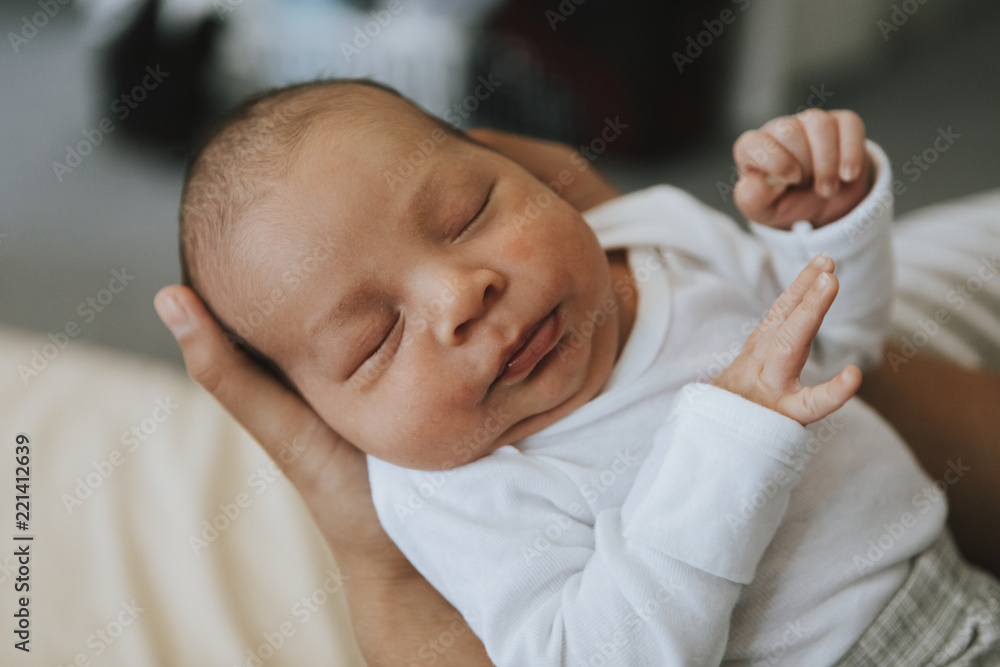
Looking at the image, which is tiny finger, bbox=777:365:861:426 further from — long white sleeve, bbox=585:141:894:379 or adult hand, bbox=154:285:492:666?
adult hand, bbox=154:285:492:666

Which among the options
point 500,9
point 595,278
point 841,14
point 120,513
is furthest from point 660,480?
point 841,14

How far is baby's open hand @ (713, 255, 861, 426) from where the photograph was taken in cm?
70

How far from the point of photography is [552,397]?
0.86 meters

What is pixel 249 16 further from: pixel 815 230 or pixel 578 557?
pixel 578 557

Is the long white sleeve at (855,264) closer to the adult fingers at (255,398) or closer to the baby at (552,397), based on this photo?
the baby at (552,397)

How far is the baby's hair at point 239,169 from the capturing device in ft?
2.75

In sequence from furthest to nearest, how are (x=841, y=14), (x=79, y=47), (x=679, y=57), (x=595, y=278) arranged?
1. (x=841, y=14)
2. (x=679, y=57)
3. (x=79, y=47)
4. (x=595, y=278)

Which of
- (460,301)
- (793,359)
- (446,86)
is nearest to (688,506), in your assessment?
(793,359)

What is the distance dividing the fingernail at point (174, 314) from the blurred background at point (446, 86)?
0.84m

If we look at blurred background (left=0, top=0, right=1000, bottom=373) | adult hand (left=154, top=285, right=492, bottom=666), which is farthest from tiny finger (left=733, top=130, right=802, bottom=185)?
blurred background (left=0, top=0, right=1000, bottom=373)

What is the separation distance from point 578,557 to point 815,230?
21.3 inches

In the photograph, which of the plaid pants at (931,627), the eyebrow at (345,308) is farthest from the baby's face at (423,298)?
the plaid pants at (931,627)

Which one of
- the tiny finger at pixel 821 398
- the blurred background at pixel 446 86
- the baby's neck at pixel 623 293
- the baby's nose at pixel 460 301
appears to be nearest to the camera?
the tiny finger at pixel 821 398

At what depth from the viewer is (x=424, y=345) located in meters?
0.81
